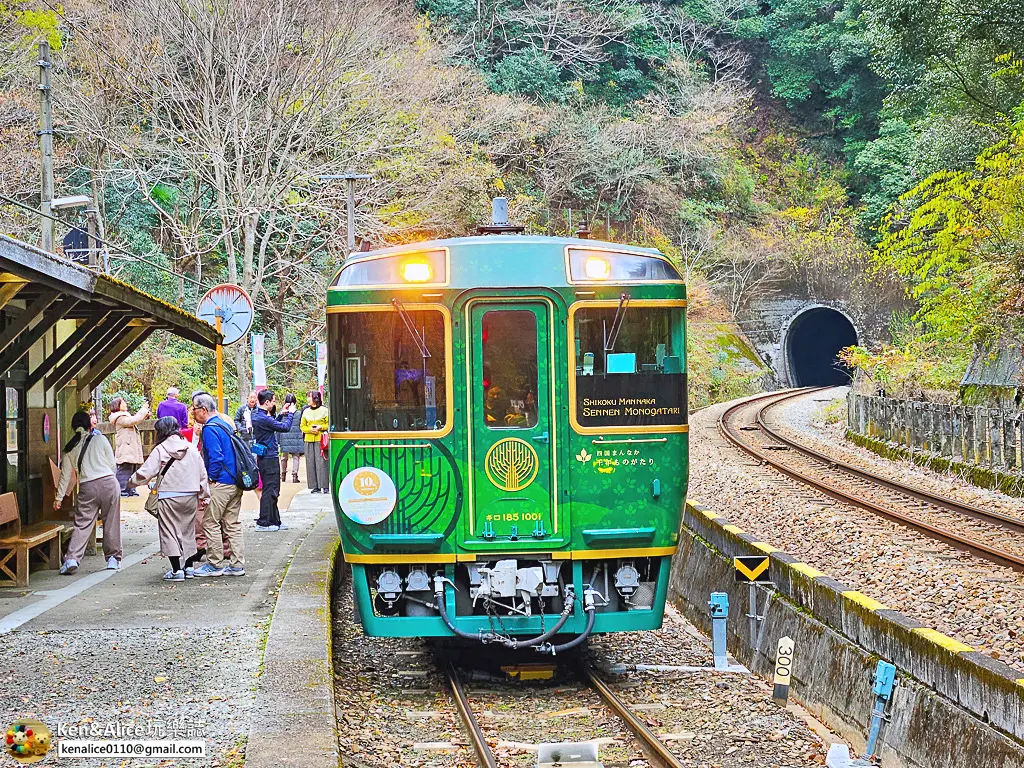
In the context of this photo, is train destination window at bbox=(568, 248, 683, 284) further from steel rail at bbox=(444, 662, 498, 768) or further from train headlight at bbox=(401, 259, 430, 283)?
steel rail at bbox=(444, 662, 498, 768)

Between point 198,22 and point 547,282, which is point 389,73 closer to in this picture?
point 198,22

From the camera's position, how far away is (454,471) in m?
8.20

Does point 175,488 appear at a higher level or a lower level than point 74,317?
lower

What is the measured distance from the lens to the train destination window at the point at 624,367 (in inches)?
328

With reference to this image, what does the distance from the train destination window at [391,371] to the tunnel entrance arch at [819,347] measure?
152 ft

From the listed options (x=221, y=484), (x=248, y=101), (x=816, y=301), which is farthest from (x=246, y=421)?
(x=816, y=301)

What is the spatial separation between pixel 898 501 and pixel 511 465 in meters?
10.0

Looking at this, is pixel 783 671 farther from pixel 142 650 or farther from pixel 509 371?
pixel 142 650

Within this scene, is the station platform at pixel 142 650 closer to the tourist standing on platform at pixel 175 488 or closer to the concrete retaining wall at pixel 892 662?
the tourist standing on platform at pixel 175 488

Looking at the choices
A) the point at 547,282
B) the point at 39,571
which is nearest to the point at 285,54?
the point at 39,571

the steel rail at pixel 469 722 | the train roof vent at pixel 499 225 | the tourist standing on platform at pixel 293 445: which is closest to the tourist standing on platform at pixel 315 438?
the tourist standing on platform at pixel 293 445

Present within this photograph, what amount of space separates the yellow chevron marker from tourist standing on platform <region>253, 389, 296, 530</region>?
631 cm

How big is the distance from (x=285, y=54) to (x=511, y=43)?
20853 millimetres

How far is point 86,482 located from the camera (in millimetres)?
11852
